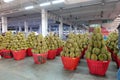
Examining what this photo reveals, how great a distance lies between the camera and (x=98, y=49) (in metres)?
2.84

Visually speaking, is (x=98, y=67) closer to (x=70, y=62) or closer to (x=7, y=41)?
(x=70, y=62)

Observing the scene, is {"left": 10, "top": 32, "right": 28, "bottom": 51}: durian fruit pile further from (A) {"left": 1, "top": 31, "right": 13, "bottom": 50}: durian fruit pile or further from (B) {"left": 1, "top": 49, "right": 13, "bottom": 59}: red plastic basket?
(B) {"left": 1, "top": 49, "right": 13, "bottom": 59}: red plastic basket

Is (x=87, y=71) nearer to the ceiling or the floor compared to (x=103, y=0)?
nearer to the floor

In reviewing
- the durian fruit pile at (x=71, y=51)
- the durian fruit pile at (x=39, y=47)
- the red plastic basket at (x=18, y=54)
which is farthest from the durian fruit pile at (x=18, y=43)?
the durian fruit pile at (x=71, y=51)

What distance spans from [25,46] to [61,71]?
211 centimetres

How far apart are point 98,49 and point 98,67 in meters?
0.48

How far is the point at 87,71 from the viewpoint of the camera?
10.2 feet

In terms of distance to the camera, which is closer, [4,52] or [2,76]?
[2,76]

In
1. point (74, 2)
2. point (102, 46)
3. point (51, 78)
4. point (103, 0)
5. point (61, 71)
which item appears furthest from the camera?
point (74, 2)

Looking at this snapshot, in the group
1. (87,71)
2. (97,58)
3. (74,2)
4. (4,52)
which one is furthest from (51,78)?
(74,2)

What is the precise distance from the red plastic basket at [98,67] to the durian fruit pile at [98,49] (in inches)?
3.7

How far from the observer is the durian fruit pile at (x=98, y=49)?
2749 mm

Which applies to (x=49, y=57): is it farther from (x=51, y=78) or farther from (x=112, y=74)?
(x=112, y=74)

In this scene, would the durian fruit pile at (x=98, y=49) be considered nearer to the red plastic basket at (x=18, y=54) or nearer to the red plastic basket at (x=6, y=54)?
the red plastic basket at (x=18, y=54)
